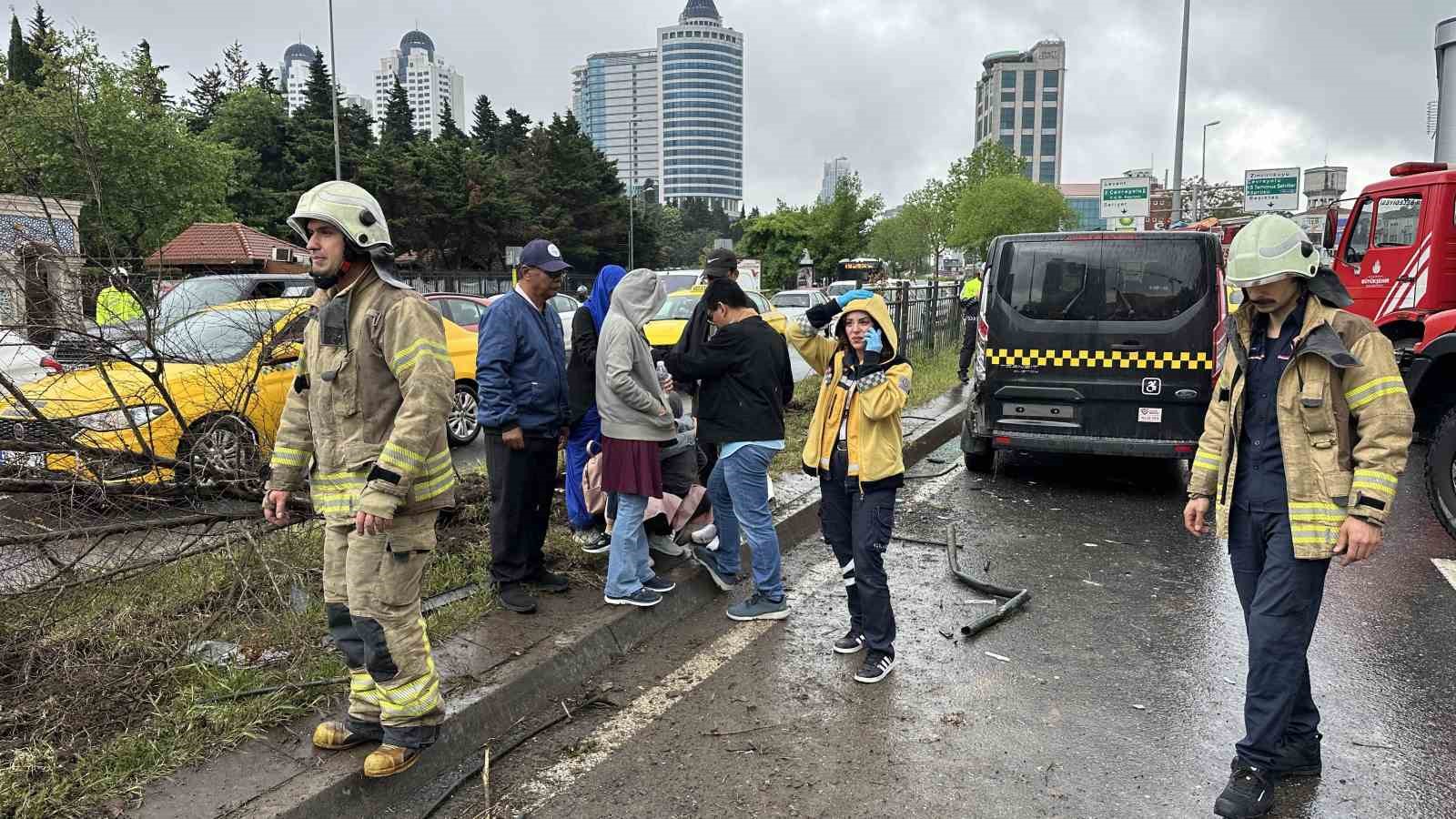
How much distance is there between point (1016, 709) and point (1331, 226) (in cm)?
960

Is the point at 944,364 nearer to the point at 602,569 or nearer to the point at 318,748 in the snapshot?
the point at 602,569

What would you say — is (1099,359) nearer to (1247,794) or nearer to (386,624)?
(1247,794)

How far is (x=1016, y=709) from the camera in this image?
359 cm

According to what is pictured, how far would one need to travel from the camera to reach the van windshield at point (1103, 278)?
6695 mm

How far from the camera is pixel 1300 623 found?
2881 mm

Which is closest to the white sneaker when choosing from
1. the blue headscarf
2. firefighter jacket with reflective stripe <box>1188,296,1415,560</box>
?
the blue headscarf

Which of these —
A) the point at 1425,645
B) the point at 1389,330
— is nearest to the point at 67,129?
the point at 1425,645

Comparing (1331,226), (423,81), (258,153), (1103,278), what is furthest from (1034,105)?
(1103,278)

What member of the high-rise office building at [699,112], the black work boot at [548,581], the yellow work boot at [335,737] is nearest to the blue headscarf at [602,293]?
the black work boot at [548,581]

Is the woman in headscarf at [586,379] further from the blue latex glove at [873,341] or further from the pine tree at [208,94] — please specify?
the pine tree at [208,94]

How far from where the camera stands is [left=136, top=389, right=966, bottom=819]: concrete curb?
9.06ft

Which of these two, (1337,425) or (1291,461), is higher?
(1337,425)

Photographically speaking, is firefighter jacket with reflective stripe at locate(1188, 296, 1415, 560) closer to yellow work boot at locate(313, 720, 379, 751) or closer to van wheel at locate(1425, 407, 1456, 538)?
yellow work boot at locate(313, 720, 379, 751)

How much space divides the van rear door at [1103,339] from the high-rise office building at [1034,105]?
148 m
